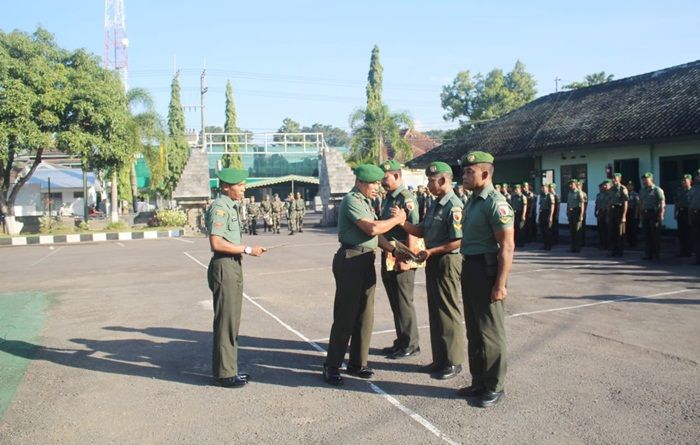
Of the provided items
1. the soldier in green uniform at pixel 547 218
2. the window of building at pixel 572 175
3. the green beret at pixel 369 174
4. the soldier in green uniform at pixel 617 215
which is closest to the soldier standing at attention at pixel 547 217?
the soldier in green uniform at pixel 547 218

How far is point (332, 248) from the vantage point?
1612 centimetres

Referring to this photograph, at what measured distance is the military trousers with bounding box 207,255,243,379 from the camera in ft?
15.7

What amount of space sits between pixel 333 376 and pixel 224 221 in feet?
5.24

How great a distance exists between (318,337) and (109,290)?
5059 millimetres

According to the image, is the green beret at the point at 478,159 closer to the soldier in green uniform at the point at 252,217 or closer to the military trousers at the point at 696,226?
the military trousers at the point at 696,226

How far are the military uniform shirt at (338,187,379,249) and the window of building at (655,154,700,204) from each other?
1406 centimetres

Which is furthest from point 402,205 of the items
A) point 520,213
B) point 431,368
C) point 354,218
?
point 520,213

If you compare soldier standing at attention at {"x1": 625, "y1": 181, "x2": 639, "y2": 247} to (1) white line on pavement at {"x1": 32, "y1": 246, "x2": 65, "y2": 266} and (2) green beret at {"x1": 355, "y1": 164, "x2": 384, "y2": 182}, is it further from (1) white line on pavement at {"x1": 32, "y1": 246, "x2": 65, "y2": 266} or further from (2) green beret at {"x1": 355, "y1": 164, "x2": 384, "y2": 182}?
(1) white line on pavement at {"x1": 32, "y1": 246, "x2": 65, "y2": 266}

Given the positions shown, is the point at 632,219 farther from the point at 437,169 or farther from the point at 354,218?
the point at 354,218

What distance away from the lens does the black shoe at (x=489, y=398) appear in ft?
13.9

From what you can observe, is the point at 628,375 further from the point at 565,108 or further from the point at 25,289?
the point at 565,108

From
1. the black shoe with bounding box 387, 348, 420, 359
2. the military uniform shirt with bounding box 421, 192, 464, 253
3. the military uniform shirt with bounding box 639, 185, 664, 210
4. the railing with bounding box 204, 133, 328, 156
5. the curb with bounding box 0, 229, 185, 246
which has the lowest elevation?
the black shoe with bounding box 387, 348, 420, 359

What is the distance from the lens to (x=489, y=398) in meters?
4.25

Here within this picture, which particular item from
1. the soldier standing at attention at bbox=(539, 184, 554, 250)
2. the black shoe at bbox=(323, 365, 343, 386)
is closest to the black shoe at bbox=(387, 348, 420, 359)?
the black shoe at bbox=(323, 365, 343, 386)
